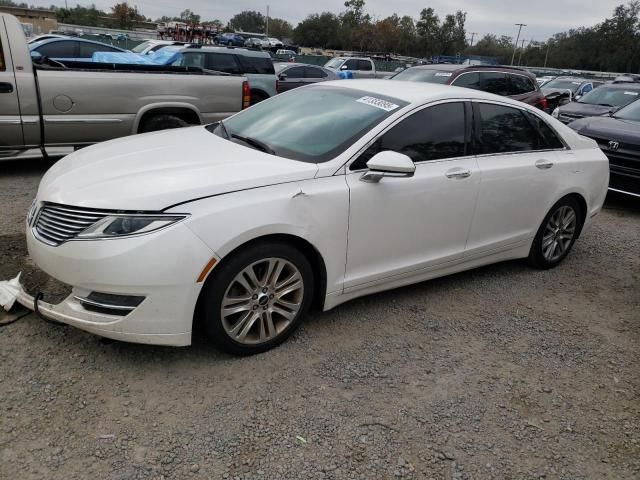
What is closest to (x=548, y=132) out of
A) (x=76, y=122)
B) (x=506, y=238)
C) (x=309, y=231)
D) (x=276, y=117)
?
(x=506, y=238)

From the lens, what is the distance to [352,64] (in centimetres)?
2366

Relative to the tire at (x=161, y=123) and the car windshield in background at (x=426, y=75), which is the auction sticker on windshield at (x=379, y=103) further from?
the car windshield in background at (x=426, y=75)

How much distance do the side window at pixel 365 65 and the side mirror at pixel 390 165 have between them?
22018 millimetres

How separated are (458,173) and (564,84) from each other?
19132 millimetres

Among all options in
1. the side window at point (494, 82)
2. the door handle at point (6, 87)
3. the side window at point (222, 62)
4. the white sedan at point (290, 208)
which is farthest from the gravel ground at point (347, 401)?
the side window at point (222, 62)

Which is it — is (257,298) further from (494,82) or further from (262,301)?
(494,82)

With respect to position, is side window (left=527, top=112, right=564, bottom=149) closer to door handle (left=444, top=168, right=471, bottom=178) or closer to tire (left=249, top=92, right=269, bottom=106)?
door handle (left=444, top=168, right=471, bottom=178)

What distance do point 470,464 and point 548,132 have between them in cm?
318

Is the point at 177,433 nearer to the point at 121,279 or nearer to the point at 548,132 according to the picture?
the point at 121,279

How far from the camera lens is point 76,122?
21.1 ft

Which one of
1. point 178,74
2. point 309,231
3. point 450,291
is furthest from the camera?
point 178,74

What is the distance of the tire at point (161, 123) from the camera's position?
7051 mm

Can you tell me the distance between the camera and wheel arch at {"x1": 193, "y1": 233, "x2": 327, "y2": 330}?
9.41ft

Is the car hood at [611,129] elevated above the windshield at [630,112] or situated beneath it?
situated beneath
